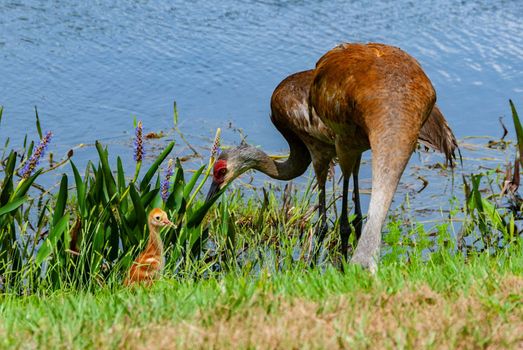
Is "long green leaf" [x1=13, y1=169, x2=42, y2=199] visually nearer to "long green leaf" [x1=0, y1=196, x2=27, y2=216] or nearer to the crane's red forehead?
"long green leaf" [x1=0, y1=196, x2=27, y2=216]

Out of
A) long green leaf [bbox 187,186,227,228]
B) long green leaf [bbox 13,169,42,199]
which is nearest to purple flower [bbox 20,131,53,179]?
long green leaf [bbox 13,169,42,199]

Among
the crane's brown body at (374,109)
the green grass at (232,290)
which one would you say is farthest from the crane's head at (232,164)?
the crane's brown body at (374,109)

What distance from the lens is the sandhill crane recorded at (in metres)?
6.02

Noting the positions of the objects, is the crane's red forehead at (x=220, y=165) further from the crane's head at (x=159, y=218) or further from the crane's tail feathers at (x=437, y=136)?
the crane's head at (x=159, y=218)

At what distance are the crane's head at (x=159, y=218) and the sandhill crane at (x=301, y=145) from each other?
5.02 feet

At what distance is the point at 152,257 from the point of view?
4.75 m

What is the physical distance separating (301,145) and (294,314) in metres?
3.64

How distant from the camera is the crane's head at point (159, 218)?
473 centimetres

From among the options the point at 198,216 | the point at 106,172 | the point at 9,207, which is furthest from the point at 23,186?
the point at 198,216

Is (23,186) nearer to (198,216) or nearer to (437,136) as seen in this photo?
(198,216)

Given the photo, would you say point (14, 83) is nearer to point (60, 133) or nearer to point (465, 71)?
point (60, 133)

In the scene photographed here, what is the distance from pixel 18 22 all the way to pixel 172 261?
5.67m

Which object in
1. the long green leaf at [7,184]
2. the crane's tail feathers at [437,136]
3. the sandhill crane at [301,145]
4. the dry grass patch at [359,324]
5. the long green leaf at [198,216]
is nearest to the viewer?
the dry grass patch at [359,324]

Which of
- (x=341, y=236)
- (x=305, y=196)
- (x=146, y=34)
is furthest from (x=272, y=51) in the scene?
(x=341, y=236)
